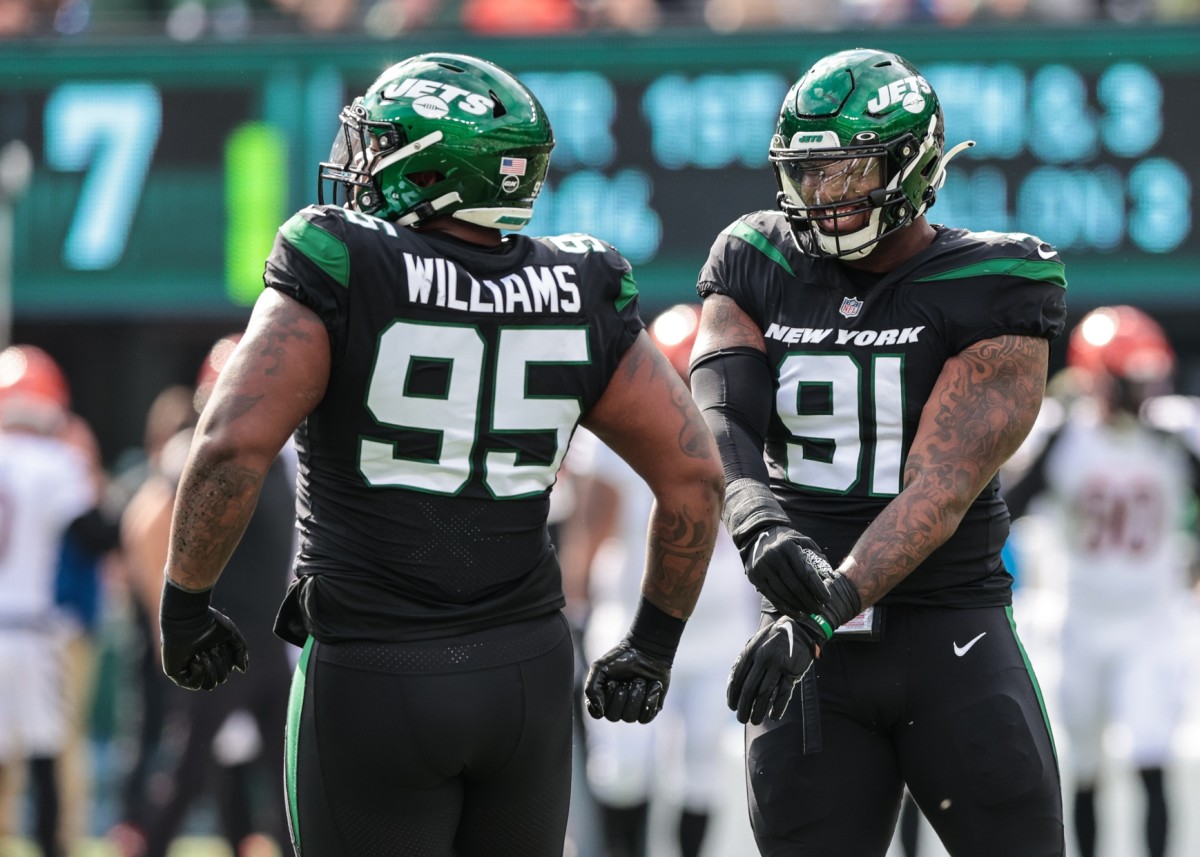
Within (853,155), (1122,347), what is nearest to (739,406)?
(853,155)

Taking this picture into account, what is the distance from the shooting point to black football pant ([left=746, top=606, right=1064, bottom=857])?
135 inches

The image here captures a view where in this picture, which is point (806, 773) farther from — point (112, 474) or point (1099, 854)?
point (112, 474)

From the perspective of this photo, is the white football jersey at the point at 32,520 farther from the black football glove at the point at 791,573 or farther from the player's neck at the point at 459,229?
the black football glove at the point at 791,573

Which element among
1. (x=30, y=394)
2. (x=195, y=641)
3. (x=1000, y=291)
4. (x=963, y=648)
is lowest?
(x=30, y=394)

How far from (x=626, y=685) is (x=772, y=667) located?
36 cm

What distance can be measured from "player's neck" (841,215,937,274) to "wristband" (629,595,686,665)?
790 millimetres

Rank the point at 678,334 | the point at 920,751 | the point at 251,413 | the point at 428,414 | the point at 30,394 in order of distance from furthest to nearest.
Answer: the point at 30,394, the point at 678,334, the point at 920,751, the point at 428,414, the point at 251,413

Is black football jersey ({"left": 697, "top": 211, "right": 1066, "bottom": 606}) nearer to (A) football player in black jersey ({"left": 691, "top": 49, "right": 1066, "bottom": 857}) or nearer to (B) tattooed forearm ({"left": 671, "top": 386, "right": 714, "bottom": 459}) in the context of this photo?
(A) football player in black jersey ({"left": 691, "top": 49, "right": 1066, "bottom": 857})

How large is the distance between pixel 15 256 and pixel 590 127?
2795 mm

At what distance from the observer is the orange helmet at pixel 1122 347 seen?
666 centimetres

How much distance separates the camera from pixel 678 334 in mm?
6883

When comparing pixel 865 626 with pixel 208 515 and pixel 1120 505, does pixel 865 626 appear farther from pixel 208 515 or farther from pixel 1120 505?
pixel 1120 505

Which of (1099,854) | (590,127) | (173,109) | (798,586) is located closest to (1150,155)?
(590,127)

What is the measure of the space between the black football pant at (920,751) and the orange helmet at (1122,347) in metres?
3.36
